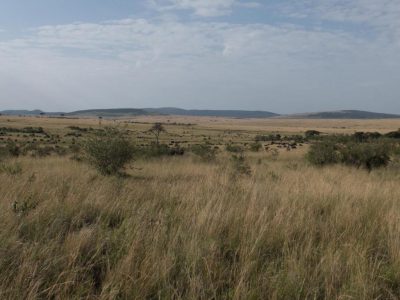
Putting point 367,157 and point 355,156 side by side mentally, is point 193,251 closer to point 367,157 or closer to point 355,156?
point 367,157

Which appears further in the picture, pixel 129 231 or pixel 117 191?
pixel 117 191

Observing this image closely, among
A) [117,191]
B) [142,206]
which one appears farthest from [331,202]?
[117,191]

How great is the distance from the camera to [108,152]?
608 inches

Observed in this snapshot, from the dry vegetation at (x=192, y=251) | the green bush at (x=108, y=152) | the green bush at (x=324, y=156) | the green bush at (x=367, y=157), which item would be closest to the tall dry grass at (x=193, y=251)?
the dry vegetation at (x=192, y=251)

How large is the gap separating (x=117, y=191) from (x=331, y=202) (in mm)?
3153

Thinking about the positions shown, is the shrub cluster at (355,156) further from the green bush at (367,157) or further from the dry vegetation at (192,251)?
the dry vegetation at (192,251)

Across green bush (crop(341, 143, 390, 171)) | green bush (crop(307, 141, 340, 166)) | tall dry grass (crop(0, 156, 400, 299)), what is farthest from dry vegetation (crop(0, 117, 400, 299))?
green bush (crop(307, 141, 340, 166))

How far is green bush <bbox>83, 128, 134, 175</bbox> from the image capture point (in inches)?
610

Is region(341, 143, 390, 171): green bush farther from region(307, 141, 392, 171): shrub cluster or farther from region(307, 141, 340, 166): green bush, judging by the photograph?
region(307, 141, 340, 166): green bush

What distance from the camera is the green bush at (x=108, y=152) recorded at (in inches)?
610

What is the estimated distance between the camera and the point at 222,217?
181 inches

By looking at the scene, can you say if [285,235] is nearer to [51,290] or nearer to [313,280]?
[313,280]

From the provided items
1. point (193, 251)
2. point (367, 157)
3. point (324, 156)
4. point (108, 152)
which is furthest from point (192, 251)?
point (324, 156)

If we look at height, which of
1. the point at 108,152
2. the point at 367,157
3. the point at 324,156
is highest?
the point at 108,152
